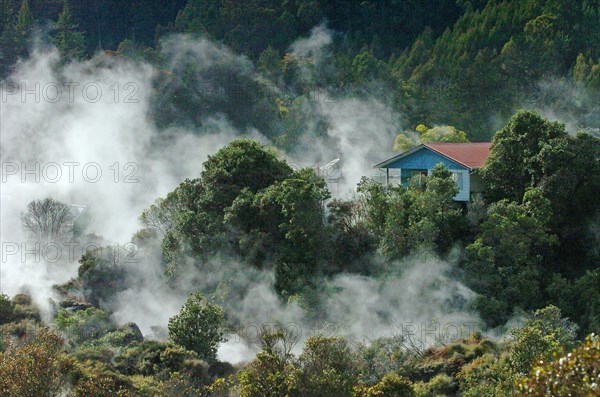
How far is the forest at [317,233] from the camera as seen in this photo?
80.3 feet

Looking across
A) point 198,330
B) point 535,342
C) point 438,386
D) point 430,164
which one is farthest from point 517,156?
point 198,330

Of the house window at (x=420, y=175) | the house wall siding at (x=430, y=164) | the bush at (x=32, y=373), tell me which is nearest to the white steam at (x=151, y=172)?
the house window at (x=420, y=175)

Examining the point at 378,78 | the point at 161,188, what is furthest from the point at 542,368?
the point at 378,78

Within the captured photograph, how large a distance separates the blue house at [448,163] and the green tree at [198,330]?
8.40 m

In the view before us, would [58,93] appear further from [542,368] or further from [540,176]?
[542,368]

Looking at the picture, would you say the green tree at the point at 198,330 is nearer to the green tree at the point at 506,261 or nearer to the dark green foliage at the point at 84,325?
the dark green foliage at the point at 84,325

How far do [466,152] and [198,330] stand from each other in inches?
450

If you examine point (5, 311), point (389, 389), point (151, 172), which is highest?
point (151, 172)

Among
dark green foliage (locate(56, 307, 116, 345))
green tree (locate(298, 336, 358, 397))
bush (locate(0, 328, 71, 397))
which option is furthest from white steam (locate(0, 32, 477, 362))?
bush (locate(0, 328, 71, 397))

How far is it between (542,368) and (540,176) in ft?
59.1

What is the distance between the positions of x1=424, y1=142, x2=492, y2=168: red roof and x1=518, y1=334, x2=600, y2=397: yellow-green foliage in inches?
740

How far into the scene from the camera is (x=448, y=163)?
109 feet

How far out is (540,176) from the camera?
1257 inches

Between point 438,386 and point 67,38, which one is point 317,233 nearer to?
point 438,386
